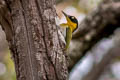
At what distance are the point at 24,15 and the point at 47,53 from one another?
0.93ft

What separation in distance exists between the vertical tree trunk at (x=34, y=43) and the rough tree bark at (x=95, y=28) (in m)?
1.67

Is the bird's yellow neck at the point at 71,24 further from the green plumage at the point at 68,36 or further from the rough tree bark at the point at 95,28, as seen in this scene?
the rough tree bark at the point at 95,28

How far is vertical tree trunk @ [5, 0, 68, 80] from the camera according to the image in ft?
6.82

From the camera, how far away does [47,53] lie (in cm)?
209

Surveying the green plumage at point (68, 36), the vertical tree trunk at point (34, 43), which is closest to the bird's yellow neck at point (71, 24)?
the green plumage at point (68, 36)

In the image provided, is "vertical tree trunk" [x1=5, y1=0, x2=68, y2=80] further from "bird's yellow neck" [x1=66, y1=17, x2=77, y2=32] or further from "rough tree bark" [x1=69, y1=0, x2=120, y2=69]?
"rough tree bark" [x1=69, y1=0, x2=120, y2=69]

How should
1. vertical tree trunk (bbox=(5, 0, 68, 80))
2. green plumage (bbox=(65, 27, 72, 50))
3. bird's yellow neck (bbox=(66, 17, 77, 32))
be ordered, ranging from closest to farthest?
vertical tree trunk (bbox=(5, 0, 68, 80)), green plumage (bbox=(65, 27, 72, 50)), bird's yellow neck (bbox=(66, 17, 77, 32))

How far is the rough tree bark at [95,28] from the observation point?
3.79 meters

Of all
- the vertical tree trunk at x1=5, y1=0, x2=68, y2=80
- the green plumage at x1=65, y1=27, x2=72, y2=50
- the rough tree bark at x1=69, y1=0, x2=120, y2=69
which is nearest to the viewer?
the vertical tree trunk at x1=5, y1=0, x2=68, y2=80

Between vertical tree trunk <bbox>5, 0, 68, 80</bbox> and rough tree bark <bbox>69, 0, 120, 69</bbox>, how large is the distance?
5.48 feet

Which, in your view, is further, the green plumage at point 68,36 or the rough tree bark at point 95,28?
the rough tree bark at point 95,28

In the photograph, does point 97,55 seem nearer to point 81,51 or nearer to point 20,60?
point 81,51

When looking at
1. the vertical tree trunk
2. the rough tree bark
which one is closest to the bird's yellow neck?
the vertical tree trunk

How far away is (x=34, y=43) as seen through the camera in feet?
6.85
